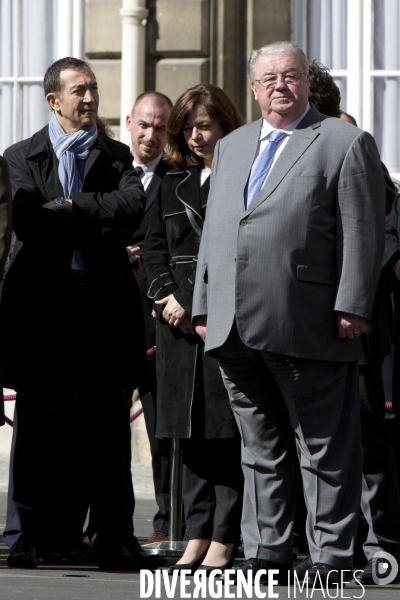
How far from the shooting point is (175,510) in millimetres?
6023

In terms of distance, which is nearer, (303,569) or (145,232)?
(303,569)

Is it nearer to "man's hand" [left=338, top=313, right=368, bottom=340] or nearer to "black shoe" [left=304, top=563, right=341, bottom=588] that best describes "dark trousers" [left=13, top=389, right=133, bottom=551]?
"black shoe" [left=304, top=563, right=341, bottom=588]

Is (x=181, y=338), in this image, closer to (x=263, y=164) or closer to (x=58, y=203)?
(x=58, y=203)

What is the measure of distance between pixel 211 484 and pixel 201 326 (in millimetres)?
699

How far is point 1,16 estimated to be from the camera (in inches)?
394

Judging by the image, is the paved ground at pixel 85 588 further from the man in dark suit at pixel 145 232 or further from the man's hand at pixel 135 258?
the man's hand at pixel 135 258

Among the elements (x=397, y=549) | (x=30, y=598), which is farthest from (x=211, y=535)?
(x=30, y=598)

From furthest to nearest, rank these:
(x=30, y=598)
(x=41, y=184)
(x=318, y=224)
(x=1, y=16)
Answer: (x=1, y=16), (x=41, y=184), (x=318, y=224), (x=30, y=598)

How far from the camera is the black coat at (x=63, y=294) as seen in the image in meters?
5.52

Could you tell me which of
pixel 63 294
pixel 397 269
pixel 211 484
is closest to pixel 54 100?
pixel 63 294

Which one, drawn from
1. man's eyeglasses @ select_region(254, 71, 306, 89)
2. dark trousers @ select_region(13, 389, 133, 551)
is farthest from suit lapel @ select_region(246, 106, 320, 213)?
dark trousers @ select_region(13, 389, 133, 551)

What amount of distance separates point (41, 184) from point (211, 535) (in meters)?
1.64

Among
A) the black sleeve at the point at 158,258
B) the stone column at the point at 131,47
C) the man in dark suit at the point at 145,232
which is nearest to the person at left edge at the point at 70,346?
the black sleeve at the point at 158,258

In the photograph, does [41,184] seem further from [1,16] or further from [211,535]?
[1,16]
